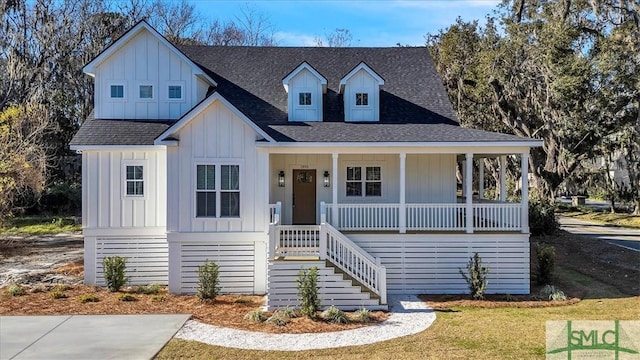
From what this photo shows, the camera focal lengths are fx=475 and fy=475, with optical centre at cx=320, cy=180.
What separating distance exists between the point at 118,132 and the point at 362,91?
24.9 feet

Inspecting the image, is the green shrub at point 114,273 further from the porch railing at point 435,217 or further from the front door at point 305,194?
the porch railing at point 435,217

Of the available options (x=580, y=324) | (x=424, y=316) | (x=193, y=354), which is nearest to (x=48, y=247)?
(x=193, y=354)

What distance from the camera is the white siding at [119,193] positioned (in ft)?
44.8

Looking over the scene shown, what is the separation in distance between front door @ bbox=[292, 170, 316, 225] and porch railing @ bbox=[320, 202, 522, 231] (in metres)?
1.65

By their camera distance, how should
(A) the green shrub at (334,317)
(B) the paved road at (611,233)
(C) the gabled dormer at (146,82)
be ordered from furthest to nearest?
(B) the paved road at (611,233), (C) the gabled dormer at (146,82), (A) the green shrub at (334,317)

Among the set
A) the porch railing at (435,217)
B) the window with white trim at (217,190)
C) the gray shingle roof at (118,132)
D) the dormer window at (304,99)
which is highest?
the dormer window at (304,99)

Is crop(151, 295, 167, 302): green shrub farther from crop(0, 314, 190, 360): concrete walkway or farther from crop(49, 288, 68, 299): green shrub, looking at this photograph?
crop(49, 288, 68, 299): green shrub

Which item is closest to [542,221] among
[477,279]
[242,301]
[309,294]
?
[477,279]

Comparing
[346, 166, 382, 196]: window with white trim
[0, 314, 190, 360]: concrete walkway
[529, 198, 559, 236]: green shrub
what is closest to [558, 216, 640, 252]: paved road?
[529, 198, 559, 236]: green shrub

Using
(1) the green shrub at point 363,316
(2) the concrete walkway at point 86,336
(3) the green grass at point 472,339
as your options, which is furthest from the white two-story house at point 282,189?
(2) the concrete walkway at point 86,336

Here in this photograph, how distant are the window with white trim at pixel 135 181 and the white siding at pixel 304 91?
4868 millimetres

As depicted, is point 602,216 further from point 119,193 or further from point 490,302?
point 119,193

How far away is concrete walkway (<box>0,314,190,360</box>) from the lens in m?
8.22

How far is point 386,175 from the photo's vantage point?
1533cm
